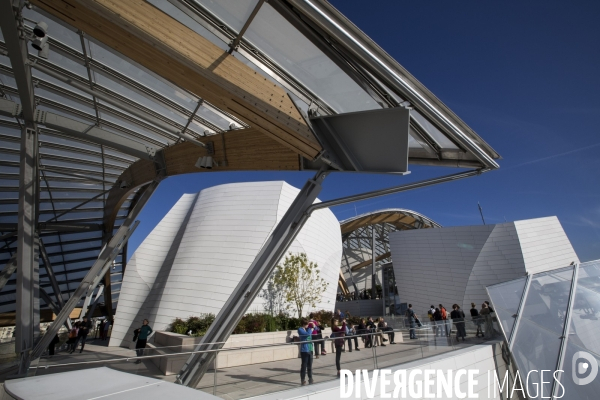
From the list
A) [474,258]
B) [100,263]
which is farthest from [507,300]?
[474,258]

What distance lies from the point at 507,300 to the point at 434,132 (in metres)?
5.05

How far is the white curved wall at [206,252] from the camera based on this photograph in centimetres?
1683

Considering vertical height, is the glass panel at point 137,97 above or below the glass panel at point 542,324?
above

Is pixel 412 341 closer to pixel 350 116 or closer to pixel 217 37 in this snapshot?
pixel 350 116

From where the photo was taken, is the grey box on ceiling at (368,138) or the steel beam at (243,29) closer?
the steel beam at (243,29)

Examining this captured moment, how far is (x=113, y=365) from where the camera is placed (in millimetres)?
4633

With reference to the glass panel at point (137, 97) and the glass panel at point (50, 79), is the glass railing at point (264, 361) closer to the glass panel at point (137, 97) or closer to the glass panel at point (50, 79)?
the glass panel at point (137, 97)

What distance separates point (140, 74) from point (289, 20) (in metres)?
5.53

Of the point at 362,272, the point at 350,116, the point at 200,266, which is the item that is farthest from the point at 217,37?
the point at 362,272

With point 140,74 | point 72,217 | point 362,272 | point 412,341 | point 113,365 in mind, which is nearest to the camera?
point 113,365

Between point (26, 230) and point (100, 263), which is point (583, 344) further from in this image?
point (100, 263)

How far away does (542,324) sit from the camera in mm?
7871

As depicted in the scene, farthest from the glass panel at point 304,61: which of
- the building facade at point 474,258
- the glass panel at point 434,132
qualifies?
the building facade at point 474,258

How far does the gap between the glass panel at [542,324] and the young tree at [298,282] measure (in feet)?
38.1
